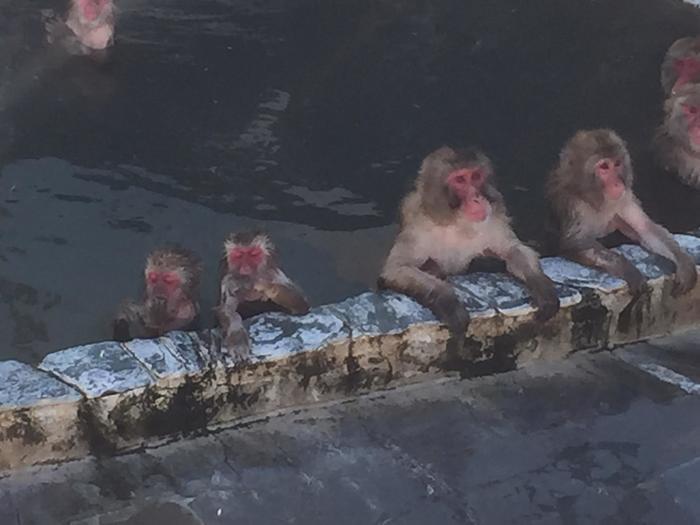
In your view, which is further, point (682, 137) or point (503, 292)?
point (682, 137)

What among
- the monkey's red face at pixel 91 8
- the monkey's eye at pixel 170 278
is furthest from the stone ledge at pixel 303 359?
the monkey's red face at pixel 91 8

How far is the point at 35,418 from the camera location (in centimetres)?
453

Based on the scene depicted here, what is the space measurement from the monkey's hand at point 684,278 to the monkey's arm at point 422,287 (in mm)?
1200

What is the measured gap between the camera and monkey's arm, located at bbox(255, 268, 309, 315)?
5.58 metres

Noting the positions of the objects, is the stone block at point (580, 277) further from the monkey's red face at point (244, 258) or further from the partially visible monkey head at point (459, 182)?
the monkey's red face at point (244, 258)

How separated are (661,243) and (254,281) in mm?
2158

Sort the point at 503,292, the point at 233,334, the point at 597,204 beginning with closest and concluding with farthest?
the point at 233,334, the point at 503,292, the point at 597,204

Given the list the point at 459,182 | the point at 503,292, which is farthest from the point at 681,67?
the point at 503,292

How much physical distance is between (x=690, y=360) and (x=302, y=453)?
2.00 m

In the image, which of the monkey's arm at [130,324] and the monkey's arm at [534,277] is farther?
the monkey's arm at [130,324]

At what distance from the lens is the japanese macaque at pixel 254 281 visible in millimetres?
5516

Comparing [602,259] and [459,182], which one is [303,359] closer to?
[459,182]

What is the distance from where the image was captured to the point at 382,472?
4691 mm

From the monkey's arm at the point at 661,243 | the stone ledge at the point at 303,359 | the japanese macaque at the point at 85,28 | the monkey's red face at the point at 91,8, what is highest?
the monkey's red face at the point at 91,8
